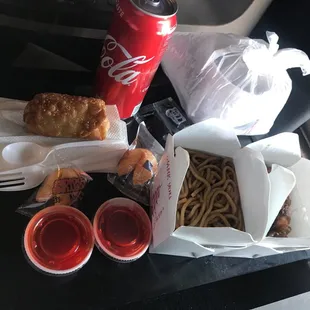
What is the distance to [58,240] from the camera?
0.65m

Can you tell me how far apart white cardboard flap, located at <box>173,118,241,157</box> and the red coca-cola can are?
0.11 metres

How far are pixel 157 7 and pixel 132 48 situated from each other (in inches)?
2.5

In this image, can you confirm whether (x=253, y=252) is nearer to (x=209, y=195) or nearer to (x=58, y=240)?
(x=209, y=195)

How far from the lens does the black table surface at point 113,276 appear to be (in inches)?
24.9

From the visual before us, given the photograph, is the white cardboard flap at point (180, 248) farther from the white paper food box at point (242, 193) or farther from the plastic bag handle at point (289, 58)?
the plastic bag handle at point (289, 58)

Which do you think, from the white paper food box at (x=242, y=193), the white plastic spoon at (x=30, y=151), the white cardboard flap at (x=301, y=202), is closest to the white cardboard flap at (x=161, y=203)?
the white paper food box at (x=242, y=193)

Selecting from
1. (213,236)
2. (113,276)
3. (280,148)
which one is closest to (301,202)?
(280,148)

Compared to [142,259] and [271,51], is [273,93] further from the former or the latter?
[142,259]

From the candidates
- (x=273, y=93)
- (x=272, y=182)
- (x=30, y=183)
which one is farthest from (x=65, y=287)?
(x=273, y=93)

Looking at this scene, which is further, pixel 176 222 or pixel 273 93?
pixel 273 93

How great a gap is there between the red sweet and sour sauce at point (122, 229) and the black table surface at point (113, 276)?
0.02 m

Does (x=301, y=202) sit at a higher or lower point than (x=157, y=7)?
lower

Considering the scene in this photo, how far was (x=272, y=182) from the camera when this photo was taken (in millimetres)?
687

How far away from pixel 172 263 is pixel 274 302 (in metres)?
0.19
